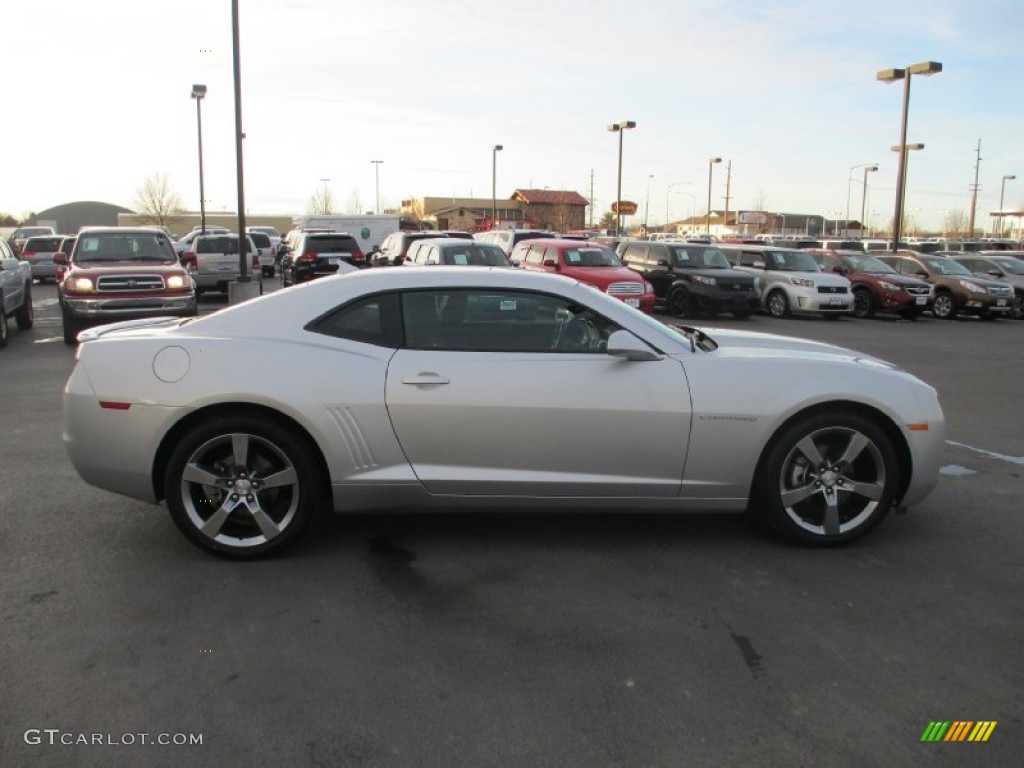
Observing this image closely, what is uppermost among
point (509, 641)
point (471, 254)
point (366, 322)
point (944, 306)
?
point (471, 254)

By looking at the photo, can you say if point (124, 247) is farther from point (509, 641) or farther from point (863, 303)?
point (863, 303)

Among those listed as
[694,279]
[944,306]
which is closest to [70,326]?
[694,279]

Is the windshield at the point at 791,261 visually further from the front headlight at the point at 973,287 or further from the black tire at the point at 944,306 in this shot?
the front headlight at the point at 973,287

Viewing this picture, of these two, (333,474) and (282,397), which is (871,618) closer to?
(333,474)

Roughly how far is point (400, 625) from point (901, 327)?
18046 millimetres

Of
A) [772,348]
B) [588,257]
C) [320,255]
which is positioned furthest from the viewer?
[320,255]

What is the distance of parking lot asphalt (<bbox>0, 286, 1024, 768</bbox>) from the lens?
280cm

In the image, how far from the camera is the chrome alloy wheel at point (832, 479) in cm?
443

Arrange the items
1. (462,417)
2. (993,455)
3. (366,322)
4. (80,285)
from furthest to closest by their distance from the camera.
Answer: (80,285) → (993,455) → (366,322) → (462,417)

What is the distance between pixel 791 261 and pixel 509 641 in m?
19.6

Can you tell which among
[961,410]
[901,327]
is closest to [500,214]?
[901,327]

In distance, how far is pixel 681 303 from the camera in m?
19.3

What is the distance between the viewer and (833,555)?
445 centimetres

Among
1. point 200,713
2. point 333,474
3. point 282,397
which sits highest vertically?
point 282,397
